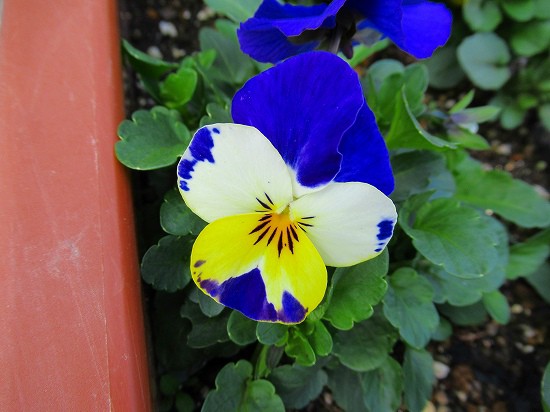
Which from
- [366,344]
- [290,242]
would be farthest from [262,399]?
[290,242]

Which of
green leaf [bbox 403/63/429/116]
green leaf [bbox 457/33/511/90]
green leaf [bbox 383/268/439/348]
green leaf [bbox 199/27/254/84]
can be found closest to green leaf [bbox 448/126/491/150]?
green leaf [bbox 403/63/429/116]

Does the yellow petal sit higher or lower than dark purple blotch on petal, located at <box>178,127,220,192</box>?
lower

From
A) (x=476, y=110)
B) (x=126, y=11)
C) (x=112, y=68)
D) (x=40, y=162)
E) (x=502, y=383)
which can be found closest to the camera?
(x=40, y=162)

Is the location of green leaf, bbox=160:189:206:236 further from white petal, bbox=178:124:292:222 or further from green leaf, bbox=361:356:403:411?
green leaf, bbox=361:356:403:411

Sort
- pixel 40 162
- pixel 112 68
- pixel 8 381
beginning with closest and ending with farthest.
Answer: pixel 8 381 → pixel 40 162 → pixel 112 68

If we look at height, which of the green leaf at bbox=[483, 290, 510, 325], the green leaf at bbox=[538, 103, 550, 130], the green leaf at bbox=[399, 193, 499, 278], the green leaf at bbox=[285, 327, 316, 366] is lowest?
the green leaf at bbox=[483, 290, 510, 325]

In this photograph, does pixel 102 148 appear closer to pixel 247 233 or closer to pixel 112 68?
pixel 112 68

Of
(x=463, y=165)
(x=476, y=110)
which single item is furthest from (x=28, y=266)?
(x=463, y=165)
